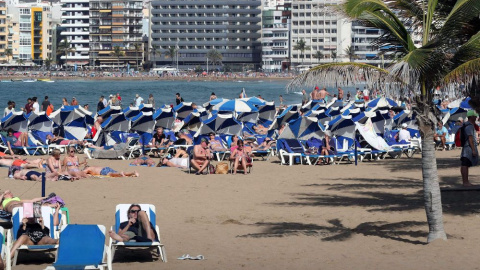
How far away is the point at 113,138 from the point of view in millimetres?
21688

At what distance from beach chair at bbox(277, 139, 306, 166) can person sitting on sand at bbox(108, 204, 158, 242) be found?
951cm

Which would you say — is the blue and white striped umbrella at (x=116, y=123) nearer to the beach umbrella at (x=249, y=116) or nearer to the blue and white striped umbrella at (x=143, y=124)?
the blue and white striped umbrella at (x=143, y=124)

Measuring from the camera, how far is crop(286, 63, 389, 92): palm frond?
32.5ft

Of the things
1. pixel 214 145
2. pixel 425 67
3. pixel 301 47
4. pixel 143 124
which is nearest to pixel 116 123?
pixel 143 124

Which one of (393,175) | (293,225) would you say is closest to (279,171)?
(393,175)

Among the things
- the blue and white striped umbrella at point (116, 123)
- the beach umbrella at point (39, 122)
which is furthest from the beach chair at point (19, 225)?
the beach umbrella at point (39, 122)

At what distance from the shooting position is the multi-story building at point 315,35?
431 feet

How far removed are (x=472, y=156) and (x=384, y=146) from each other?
7026mm

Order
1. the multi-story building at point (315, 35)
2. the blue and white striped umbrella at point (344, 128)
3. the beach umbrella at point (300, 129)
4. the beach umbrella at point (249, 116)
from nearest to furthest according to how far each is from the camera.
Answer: the beach umbrella at point (300, 129) → the blue and white striped umbrella at point (344, 128) → the beach umbrella at point (249, 116) → the multi-story building at point (315, 35)

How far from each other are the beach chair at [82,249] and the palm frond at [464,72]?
4163 millimetres

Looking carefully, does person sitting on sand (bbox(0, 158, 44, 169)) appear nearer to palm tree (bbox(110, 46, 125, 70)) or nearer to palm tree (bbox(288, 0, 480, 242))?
palm tree (bbox(288, 0, 480, 242))

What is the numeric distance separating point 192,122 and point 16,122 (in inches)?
176

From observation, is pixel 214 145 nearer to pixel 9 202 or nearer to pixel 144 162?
pixel 144 162

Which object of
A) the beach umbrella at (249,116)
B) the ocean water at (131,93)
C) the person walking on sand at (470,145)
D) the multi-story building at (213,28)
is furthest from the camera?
the multi-story building at (213,28)
